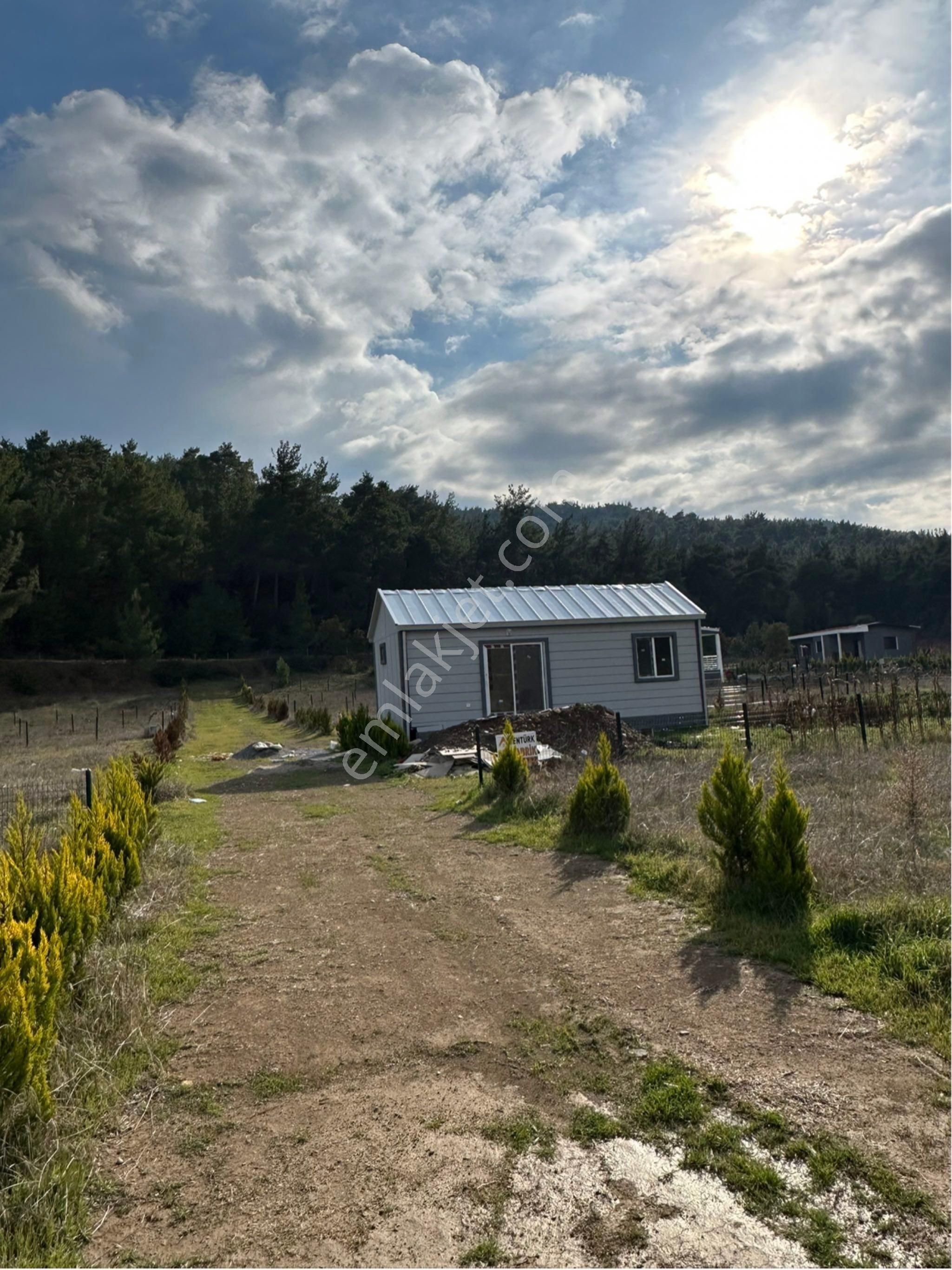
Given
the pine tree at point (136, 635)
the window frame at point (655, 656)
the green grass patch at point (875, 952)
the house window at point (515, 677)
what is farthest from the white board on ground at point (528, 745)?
the pine tree at point (136, 635)

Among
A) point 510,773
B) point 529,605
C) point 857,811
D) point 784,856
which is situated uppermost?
point 529,605

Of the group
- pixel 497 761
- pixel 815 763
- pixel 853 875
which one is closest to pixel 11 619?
pixel 497 761

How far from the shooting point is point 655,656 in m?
18.4

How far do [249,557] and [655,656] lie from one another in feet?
117

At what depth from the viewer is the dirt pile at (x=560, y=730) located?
14.5m

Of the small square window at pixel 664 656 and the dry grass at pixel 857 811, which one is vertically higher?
the small square window at pixel 664 656

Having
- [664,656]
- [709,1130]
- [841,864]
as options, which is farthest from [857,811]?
[664,656]

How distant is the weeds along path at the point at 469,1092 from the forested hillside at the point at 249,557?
37.3 meters

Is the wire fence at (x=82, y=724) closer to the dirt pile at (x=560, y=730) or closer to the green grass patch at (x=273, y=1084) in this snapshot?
the dirt pile at (x=560, y=730)

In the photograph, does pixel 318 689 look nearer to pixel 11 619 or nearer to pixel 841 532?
pixel 11 619

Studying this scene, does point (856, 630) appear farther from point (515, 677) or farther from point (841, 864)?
point (841, 864)

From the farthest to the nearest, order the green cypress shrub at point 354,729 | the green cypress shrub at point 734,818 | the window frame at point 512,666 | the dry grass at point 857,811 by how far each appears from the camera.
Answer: the window frame at point 512,666 → the green cypress shrub at point 354,729 → the green cypress shrub at point 734,818 → the dry grass at point 857,811

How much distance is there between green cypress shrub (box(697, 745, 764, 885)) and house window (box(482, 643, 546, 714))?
425 inches

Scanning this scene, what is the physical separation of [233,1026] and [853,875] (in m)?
4.12
